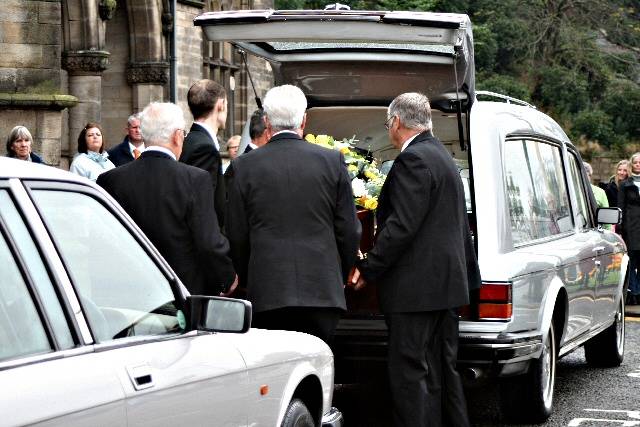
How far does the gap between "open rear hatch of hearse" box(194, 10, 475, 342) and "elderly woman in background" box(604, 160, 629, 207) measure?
9.78 m

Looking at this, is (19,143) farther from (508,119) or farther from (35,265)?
(35,265)

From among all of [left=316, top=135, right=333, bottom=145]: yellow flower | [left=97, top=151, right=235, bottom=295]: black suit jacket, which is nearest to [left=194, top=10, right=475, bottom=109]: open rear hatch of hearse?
[left=316, top=135, right=333, bottom=145]: yellow flower

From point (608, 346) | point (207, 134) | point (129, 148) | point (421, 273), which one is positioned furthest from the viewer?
point (129, 148)

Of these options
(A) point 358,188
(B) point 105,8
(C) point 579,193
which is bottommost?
(C) point 579,193

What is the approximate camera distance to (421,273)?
7.34 m

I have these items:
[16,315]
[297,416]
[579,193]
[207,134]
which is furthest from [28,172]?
[579,193]

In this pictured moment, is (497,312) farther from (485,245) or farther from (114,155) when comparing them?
(114,155)

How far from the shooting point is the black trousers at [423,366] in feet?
24.2

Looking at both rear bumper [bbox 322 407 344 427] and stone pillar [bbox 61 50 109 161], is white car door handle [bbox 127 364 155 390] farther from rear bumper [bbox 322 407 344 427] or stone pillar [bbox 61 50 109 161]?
stone pillar [bbox 61 50 109 161]

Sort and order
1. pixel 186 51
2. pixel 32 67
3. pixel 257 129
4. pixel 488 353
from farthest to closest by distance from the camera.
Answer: pixel 186 51 < pixel 32 67 < pixel 257 129 < pixel 488 353

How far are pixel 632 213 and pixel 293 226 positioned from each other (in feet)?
42.0

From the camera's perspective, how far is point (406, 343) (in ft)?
24.3

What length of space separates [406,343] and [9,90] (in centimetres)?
1074

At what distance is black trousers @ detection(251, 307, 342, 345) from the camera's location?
263 inches
